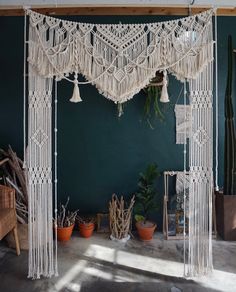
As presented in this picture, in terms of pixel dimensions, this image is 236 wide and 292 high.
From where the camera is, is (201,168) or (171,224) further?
(171,224)

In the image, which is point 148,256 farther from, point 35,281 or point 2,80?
point 2,80

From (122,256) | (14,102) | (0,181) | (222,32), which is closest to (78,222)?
(122,256)

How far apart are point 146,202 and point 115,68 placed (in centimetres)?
161

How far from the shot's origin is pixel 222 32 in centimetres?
336

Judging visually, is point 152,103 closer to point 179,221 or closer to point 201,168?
point 201,168

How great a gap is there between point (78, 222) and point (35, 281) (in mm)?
1002

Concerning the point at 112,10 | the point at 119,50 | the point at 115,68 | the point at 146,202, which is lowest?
the point at 146,202

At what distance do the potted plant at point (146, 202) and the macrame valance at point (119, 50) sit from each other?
122 centimetres

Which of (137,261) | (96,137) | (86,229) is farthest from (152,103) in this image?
(137,261)

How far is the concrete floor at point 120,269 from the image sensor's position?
89.6 inches

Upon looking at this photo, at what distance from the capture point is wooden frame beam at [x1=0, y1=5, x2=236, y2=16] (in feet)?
10.5

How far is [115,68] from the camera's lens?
2256 millimetres

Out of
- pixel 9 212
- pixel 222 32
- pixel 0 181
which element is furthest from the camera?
pixel 222 32

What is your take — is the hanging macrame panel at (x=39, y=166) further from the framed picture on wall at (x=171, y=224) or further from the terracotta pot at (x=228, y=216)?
the terracotta pot at (x=228, y=216)
